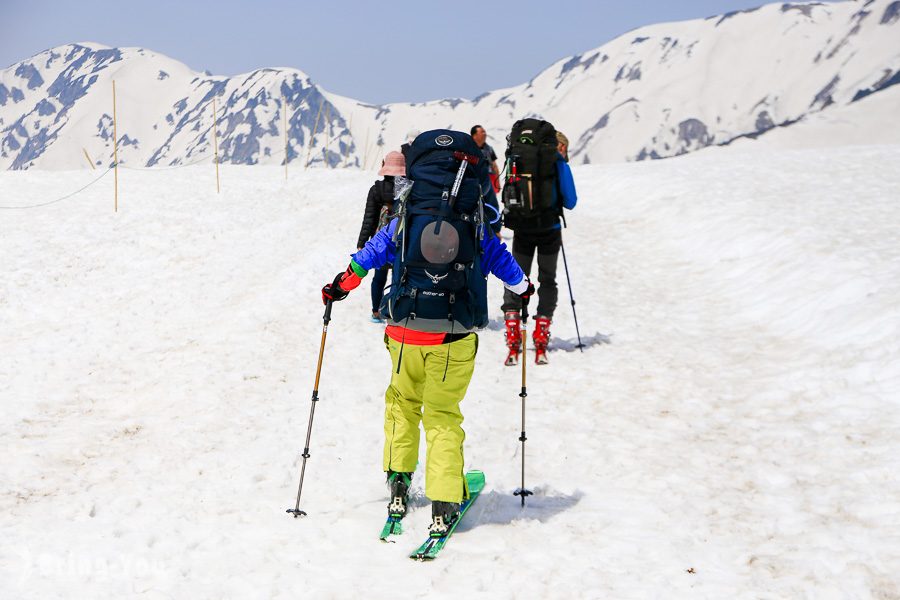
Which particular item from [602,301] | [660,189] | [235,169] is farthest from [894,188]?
[235,169]

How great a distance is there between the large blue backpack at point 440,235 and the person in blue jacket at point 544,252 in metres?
4.33

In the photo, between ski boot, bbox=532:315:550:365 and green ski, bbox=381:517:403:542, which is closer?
green ski, bbox=381:517:403:542

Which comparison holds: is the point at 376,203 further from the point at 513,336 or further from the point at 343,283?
the point at 343,283

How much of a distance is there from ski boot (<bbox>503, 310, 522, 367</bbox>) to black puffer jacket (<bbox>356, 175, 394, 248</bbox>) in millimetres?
2581

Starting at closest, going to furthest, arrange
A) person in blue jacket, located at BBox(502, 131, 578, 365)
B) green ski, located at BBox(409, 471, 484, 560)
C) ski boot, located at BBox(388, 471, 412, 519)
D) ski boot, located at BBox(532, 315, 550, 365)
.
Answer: green ski, located at BBox(409, 471, 484, 560) → ski boot, located at BBox(388, 471, 412, 519) → person in blue jacket, located at BBox(502, 131, 578, 365) → ski boot, located at BBox(532, 315, 550, 365)

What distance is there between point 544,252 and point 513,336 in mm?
1355

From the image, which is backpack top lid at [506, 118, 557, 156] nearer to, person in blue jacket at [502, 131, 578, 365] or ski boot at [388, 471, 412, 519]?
person in blue jacket at [502, 131, 578, 365]

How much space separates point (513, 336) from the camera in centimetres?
1066

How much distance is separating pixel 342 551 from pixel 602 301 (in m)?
9.74

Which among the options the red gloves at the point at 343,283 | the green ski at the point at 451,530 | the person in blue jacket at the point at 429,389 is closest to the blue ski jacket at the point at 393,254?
the person in blue jacket at the point at 429,389

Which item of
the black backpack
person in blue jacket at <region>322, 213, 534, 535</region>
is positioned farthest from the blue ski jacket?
the black backpack

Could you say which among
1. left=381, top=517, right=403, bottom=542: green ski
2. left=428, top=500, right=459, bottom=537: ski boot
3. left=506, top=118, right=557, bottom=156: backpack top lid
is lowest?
left=381, top=517, right=403, bottom=542: green ski

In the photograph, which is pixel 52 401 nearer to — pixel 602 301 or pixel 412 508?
pixel 412 508

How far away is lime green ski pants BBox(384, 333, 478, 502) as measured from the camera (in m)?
5.59
